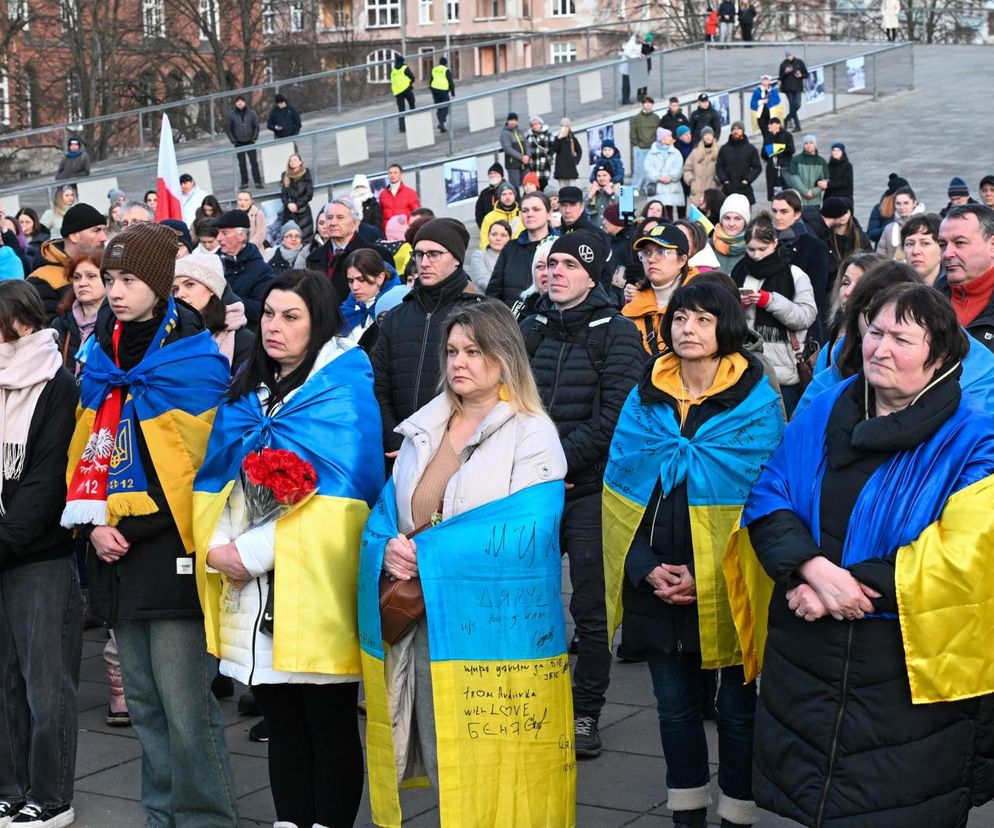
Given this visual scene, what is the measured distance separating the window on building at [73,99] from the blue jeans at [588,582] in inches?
1616

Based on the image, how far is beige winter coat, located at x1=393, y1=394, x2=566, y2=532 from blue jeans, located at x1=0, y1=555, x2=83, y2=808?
4.98 feet

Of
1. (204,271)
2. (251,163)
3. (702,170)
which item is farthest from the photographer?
(702,170)

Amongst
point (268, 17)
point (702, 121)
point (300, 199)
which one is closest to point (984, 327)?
point (300, 199)

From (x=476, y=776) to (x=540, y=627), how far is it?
1.63ft

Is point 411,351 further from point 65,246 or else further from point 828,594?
point 828,594

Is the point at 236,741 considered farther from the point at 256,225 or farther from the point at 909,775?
the point at 256,225

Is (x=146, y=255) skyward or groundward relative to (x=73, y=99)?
groundward

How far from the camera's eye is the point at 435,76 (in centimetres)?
3203

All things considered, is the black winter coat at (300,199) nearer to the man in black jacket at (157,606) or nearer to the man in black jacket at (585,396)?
the man in black jacket at (585,396)

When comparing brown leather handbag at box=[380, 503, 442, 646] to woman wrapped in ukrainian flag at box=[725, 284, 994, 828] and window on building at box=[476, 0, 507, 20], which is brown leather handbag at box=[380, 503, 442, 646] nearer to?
woman wrapped in ukrainian flag at box=[725, 284, 994, 828]

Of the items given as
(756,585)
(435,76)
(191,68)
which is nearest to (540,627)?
(756,585)

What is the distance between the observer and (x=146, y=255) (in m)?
5.20

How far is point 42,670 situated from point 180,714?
80 cm

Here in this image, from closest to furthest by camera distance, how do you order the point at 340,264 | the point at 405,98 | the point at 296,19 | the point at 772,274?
the point at 772,274 → the point at 340,264 → the point at 405,98 → the point at 296,19
